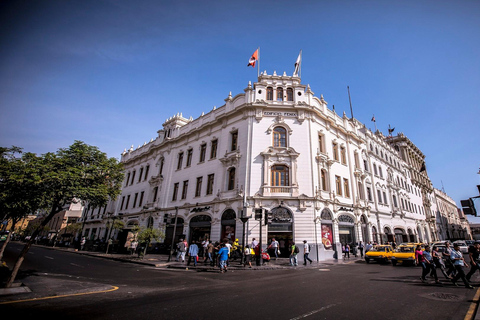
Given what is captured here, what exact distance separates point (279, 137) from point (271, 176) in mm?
4426

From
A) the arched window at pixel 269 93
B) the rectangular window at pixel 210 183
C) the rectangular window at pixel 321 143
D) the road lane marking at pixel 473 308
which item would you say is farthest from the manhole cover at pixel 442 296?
the arched window at pixel 269 93

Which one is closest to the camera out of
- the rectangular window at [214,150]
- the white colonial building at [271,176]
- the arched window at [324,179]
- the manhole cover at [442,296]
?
the manhole cover at [442,296]

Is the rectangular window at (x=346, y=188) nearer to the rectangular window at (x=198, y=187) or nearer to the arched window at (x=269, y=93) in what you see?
the arched window at (x=269, y=93)

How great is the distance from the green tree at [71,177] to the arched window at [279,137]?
16.0 meters

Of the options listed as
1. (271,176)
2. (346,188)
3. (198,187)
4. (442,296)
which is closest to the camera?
(442,296)

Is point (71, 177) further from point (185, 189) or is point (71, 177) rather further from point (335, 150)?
point (335, 150)

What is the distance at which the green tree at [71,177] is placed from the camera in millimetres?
8539

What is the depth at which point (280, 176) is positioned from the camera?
22391 millimetres

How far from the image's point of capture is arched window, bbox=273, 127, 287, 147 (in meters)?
23.7

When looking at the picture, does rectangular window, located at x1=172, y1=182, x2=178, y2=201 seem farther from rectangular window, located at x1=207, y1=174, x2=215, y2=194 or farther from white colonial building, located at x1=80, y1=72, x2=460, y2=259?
rectangular window, located at x1=207, y1=174, x2=215, y2=194

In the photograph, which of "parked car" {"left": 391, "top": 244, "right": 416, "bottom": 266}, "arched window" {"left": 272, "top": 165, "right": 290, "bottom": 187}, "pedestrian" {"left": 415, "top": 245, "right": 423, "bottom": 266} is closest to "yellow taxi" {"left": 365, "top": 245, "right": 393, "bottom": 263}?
"parked car" {"left": 391, "top": 244, "right": 416, "bottom": 266}

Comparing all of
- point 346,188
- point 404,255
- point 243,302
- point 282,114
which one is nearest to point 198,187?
point 282,114

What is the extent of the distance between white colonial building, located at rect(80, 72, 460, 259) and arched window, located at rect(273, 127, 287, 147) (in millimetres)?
106

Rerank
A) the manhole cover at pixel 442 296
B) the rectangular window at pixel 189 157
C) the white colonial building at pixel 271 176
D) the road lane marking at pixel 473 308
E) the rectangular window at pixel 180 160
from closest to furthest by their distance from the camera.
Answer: the road lane marking at pixel 473 308, the manhole cover at pixel 442 296, the white colonial building at pixel 271 176, the rectangular window at pixel 189 157, the rectangular window at pixel 180 160
